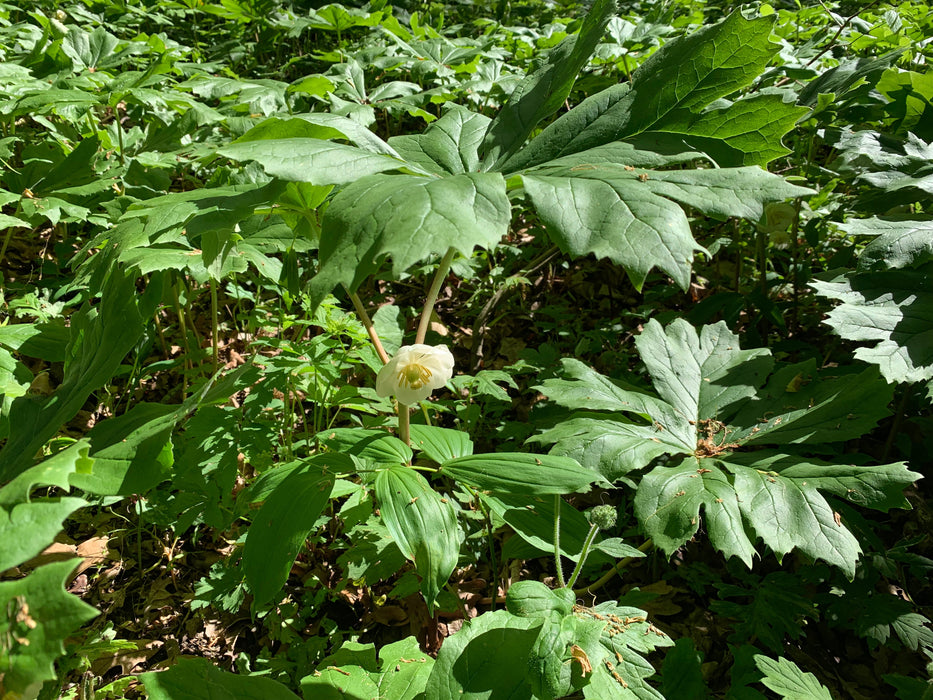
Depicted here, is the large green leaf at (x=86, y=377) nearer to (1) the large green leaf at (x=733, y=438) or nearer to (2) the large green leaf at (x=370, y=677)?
(2) the large green leaf at (x=370, y=677)

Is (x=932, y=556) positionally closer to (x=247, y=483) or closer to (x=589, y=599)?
(x=589, y=599)

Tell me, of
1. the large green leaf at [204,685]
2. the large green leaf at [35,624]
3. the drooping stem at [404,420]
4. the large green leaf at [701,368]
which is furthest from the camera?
the large green leaf at [701,368]

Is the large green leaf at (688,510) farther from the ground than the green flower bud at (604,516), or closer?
closer

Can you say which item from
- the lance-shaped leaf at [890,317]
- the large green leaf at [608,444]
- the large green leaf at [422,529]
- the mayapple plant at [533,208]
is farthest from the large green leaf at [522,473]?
the lance-shaped leaf at [890,317]

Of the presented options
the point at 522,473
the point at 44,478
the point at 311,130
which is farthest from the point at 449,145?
the point at 44,478

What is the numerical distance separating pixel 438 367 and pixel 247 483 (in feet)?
4.08

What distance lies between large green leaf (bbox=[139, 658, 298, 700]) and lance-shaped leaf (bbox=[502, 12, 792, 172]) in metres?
1.26

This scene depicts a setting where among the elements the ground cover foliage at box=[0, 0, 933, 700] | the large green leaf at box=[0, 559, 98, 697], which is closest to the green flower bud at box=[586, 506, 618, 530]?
the ground cover foliage at box=[0, 0, 933, 700]

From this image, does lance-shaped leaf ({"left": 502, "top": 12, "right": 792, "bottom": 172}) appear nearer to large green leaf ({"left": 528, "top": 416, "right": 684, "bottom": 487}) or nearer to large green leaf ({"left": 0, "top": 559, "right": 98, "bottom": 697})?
large green leaf ({"left": 528, "top": 416, "right": 684, "bottom": 487})

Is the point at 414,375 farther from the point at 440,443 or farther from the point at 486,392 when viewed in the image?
the point at 486,392

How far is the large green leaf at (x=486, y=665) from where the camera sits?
1.21 meters

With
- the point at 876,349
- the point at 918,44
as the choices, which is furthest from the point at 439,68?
the point at 876,349

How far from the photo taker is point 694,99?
1153mm

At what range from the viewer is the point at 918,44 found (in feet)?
9.46
